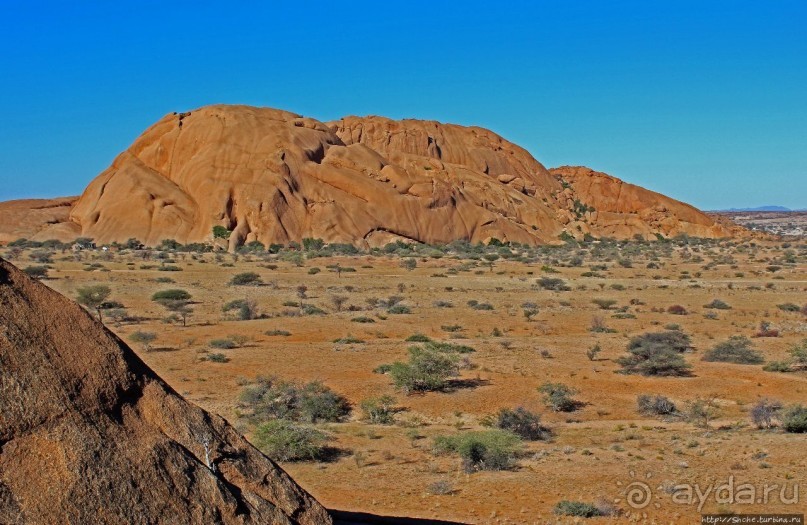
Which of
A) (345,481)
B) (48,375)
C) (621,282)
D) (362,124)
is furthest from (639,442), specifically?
(362,124)

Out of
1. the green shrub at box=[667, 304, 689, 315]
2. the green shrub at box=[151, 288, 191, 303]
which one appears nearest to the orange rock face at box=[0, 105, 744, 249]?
the green shrub at box=[151, 288, 191, 303]

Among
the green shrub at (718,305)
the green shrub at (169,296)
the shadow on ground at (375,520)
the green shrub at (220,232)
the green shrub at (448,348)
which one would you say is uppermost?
the green shrub at (220,232)

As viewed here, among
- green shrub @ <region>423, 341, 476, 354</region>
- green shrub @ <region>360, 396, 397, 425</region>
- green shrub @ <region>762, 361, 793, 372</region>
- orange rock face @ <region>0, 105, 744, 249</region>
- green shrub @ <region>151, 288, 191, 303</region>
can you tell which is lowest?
green shrub @ <region>360, 396, 397, 425</region>

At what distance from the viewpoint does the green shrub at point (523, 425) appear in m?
13.5

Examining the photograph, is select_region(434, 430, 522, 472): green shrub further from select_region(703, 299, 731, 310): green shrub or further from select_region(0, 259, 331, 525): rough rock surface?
select_region(703, 299, 731, 310): green shrub

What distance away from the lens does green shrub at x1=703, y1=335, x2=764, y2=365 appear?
21047 mm

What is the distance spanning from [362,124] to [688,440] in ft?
317

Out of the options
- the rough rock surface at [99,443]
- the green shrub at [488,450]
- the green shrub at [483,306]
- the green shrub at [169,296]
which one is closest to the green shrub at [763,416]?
the green shrub at [488,450]

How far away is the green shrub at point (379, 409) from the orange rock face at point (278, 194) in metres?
58.9

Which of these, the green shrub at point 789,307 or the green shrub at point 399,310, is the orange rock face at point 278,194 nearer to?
the green shrub at point 399,310

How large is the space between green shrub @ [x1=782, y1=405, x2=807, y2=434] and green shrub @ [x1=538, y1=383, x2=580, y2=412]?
13.9 ft

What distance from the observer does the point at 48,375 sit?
417 centimetres

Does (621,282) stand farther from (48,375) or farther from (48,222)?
(48,222)

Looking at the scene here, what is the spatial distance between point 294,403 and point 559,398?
5.79 meters
